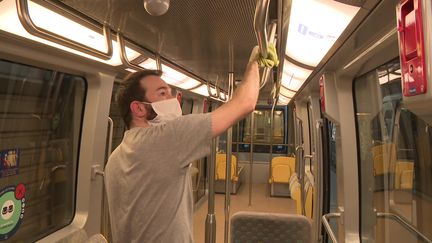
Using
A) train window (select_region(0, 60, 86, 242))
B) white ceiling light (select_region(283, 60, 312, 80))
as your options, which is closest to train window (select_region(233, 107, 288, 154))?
white ceiling light (select_region(283, 60, 312, 80))

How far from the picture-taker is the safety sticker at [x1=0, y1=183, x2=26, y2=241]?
192cm

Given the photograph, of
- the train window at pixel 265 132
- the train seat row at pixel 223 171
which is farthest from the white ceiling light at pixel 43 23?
the train window at pixel 265 132

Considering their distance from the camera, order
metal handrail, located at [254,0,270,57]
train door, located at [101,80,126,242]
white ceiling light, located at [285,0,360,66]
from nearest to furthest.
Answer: metal handrail, located at [254,0,270,57], white ceiling light, located at [285,0,360,66], train door, located at [101,80,126,242]

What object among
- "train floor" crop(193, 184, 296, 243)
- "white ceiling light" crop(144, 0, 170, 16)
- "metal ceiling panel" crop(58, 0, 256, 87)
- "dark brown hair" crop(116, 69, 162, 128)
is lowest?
"train floor" crop(193, 184, 296, 243)

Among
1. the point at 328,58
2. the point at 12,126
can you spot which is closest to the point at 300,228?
the point at 328,58

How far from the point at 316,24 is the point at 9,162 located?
1.92 metres

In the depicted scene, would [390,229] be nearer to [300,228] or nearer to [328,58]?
[300,228]

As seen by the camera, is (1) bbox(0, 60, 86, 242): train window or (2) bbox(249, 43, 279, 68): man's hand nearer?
(2) bbox(249, 43, 279, 68): man's hand

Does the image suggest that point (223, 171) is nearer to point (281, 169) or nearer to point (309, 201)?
point (281, 169)

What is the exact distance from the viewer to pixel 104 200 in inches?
116

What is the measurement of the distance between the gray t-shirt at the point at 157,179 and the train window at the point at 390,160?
1.04 meters

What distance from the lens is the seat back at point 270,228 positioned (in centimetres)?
227

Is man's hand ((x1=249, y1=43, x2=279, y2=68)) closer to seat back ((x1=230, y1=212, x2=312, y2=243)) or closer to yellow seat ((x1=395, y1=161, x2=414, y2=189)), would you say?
yellow seat ((x1=395, y1=161, x2=414, y2=189))

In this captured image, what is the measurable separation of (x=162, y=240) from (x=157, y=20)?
94 centimetres
